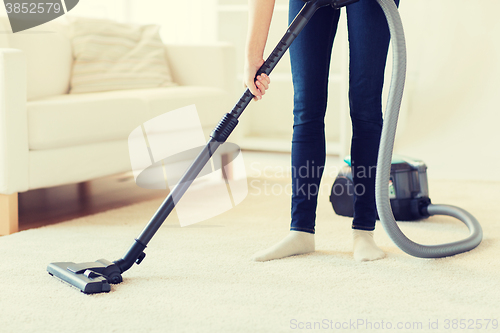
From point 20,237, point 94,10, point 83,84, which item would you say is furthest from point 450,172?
point 94,10

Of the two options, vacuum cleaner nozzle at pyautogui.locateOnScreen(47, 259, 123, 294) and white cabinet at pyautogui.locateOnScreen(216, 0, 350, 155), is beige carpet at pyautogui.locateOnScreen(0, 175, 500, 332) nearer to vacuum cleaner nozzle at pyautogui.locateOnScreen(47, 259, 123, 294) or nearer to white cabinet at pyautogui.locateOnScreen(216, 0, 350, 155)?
vacuum cleaner nozzle at pyautogui.locateOnScreen(47, 259, 123, 294)

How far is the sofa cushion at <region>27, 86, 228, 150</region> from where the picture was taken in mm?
1544

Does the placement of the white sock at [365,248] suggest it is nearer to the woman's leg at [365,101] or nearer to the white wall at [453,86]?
the woman's leg at [365,101]

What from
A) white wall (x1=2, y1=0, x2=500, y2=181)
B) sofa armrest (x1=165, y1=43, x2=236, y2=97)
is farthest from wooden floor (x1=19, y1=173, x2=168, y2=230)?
white wall (x1=2, y1=0, x2=500, y2=181)

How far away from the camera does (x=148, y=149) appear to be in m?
1.92

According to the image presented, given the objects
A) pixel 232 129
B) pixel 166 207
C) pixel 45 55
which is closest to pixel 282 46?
pixel 232 129

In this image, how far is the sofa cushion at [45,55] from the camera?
198 centimetres

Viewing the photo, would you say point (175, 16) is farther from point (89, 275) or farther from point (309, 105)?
point (89, 275)

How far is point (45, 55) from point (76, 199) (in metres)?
0.57

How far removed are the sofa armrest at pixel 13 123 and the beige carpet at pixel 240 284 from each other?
0.16m

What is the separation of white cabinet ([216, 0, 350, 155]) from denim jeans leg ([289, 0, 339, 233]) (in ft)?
5.63

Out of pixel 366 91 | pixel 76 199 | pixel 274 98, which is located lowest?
pixel 76 199

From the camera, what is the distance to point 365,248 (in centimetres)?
126

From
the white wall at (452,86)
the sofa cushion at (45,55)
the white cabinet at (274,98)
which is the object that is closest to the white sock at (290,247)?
the sofa cushion at (45,55)
